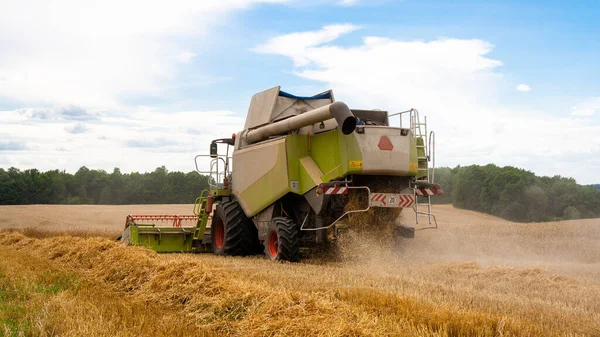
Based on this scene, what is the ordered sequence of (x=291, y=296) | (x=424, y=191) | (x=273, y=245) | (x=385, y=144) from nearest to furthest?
(x=291, y=296), (x=385, y=144), (x=424, y=191), (x=273, y=245)

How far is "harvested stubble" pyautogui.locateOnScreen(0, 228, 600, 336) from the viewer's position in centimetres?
482

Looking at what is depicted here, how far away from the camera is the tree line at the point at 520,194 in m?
38.0

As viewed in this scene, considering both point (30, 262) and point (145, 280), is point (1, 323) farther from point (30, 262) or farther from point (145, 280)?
point (30, 262)

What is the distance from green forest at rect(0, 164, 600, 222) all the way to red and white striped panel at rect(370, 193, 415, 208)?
28.3 metres

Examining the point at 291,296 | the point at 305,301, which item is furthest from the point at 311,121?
the point at 305,301

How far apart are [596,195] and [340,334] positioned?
39389 millimetres

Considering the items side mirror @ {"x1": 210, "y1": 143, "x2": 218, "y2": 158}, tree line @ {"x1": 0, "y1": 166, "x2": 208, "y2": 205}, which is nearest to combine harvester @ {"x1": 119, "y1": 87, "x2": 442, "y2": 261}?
side mirror @ {"x1": 210, "y1": 143, "x2": 218, "y2": 158}

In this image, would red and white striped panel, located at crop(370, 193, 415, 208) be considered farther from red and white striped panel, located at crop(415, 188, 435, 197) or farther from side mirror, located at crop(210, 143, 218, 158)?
side mirror, located at crop(210, 143, 218, 158)

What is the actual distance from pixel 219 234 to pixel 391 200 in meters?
4.79

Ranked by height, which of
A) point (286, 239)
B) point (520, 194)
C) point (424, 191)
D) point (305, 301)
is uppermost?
point (520, 194)

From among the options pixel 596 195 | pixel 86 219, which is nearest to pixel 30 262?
pixel 86 219

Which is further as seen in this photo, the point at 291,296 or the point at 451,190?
the point at 451,190

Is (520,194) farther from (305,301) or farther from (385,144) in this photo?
(305,301)

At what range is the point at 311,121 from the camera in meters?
10.5
